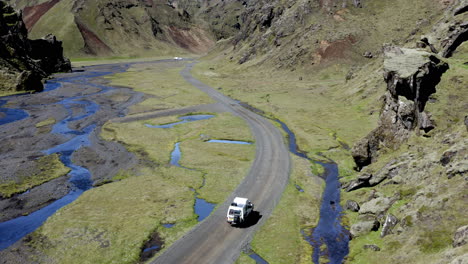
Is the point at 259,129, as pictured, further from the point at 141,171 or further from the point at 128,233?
the point at 128,233

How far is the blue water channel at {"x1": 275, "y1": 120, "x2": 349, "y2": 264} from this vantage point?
1544 inches

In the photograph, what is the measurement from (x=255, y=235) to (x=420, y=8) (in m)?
159

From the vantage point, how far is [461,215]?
117 ft

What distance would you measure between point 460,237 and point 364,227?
38.6ft

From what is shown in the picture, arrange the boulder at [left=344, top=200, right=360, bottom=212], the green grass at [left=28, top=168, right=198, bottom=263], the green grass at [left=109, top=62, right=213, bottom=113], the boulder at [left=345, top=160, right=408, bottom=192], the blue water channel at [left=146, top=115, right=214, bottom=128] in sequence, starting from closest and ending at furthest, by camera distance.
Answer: the green grass at [left=28, top=168, right=198, bottom=263]
the boulder at [left=344, top=200, right=360, bottom=212]
the boulder at [left=345, top=160, right=408, bottom=192]
the blue water channel at [left=146, top=115, right=214, bottom=128]
the green grass at [left=109, top=62, right=213, bottom=113]

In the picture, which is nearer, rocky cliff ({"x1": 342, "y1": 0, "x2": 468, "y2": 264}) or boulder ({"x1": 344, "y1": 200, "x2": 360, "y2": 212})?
rocky cliff ({"x1": 342, "y1": 0, "x2": 468, "y2": 264})

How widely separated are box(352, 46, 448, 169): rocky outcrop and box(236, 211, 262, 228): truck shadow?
25108 mm

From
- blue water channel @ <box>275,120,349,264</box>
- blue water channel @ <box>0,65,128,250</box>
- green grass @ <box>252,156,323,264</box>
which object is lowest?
blue water channel @ <box>0,65,128,250</box>

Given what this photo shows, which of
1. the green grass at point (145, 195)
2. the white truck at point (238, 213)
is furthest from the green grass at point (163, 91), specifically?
the white truck at point (238, 213)

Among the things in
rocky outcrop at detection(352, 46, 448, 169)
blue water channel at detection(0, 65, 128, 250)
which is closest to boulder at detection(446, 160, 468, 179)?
rocky outcrop at detection(352, 46, 448, 169)

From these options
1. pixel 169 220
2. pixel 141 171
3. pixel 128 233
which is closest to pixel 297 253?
pixel 169 220

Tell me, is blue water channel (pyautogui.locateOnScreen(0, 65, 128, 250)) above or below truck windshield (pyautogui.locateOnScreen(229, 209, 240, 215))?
below

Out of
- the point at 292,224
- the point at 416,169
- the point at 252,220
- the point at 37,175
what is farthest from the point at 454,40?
the point at 37,175

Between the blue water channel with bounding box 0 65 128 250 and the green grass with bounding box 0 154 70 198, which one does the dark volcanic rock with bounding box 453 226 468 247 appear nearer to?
the blue water channel with bounding box 0 65 128 250
